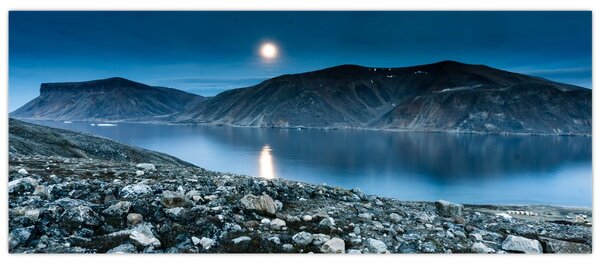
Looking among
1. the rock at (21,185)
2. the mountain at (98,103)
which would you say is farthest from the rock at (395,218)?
the mountain at (98,103)

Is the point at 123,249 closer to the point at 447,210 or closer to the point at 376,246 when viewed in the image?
the point at 376,246

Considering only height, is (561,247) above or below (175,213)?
below

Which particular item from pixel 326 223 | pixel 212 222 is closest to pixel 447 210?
pixel 326 223

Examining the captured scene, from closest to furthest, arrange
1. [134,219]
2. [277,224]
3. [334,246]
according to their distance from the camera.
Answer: [134,219], [334,246], [277,224]

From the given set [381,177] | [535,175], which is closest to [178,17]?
[381,177]

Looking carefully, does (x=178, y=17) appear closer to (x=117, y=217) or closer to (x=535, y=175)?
(x=117, y=217)

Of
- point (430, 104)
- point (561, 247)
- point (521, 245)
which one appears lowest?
point (561, 247)

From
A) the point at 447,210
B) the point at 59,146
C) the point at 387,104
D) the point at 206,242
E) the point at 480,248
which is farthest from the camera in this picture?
the point at 387,104
